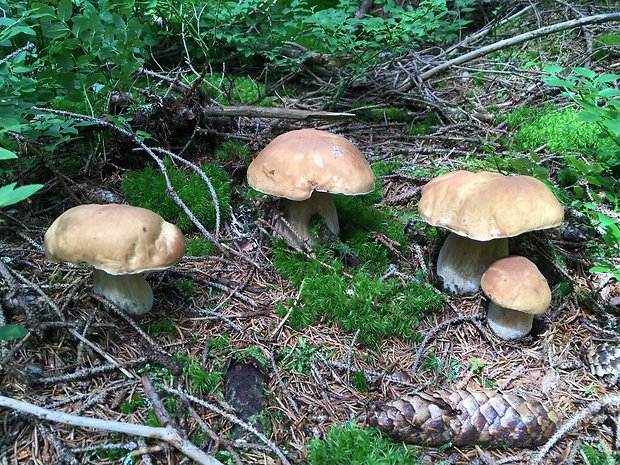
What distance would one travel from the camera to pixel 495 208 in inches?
90.7

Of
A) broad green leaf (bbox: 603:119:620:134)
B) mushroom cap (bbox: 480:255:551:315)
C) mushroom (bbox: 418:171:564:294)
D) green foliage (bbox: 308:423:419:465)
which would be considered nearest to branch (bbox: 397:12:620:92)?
broad green leaf (bbox: 603:119:620:134)

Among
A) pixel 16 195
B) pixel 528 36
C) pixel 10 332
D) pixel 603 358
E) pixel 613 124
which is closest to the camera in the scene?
pixel 16 195

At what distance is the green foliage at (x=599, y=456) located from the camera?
1817 millimetres

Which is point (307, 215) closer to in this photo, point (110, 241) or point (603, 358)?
point (110, 241)

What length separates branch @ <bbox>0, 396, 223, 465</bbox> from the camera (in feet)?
5.29

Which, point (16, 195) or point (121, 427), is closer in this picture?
point (16, 195)

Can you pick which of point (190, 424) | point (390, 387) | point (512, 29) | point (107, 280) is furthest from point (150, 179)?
point (512, 29)

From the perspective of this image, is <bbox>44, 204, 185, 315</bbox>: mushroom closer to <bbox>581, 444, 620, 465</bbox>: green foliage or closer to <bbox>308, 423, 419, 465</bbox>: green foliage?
<bbox>308, 423, 419, 465</bbox>: green foliage

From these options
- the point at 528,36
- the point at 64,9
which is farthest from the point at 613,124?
the point at 64,9

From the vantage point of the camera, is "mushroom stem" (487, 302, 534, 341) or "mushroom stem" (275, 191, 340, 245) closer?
"mushroom stem" (487, 302, 534, 341)

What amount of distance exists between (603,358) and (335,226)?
1811mm

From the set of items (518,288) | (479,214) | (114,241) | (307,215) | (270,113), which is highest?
(114,241)

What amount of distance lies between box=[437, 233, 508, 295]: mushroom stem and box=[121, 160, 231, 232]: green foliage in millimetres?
1702

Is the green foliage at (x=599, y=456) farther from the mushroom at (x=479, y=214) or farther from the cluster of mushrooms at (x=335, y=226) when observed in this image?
the mushroom at (x=479, y=214)
